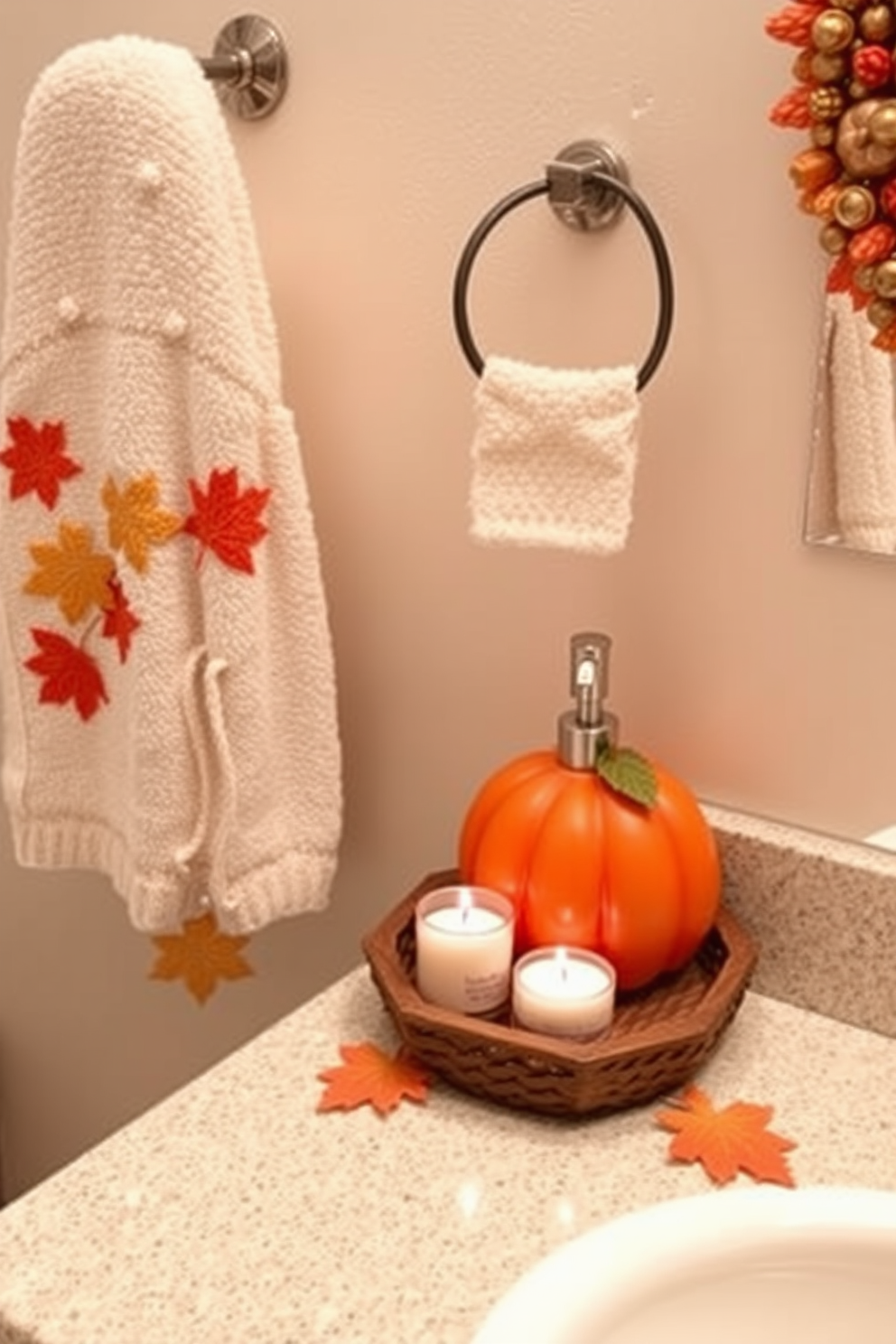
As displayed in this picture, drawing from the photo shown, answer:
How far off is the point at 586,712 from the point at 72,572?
386 millimetres

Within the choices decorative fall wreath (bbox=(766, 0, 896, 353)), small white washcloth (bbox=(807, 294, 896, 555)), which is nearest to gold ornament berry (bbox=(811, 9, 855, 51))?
decorative fall wreath (bbox=(766, 0, 896, 353))

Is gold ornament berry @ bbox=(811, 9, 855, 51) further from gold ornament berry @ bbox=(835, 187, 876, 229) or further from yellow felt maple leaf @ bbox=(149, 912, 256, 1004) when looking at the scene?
yellow felt maple leaf @ bbox=(149, 912, 256, 1004)

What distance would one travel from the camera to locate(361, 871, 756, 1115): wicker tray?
77cm

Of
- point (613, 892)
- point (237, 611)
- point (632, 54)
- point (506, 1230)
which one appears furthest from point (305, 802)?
point (632, 54)

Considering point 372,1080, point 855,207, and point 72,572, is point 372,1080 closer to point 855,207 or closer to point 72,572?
point 72,572

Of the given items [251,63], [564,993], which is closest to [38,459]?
[251,63]

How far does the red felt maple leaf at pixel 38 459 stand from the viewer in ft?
3.25

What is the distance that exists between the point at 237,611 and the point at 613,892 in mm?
303

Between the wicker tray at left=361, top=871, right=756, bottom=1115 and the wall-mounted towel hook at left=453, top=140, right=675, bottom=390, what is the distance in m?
0.35

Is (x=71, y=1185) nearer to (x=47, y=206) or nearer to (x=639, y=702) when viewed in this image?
(x=639, y=702)

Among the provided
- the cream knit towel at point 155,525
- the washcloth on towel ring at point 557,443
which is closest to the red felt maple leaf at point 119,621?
the cream knit towel at point 155,525

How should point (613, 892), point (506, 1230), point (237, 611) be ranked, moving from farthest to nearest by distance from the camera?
point (237, 611) < point (613, 892) < point (506, 1230)

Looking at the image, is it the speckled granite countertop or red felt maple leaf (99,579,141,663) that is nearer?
the speckled granite countertop

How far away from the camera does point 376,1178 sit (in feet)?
2.44
